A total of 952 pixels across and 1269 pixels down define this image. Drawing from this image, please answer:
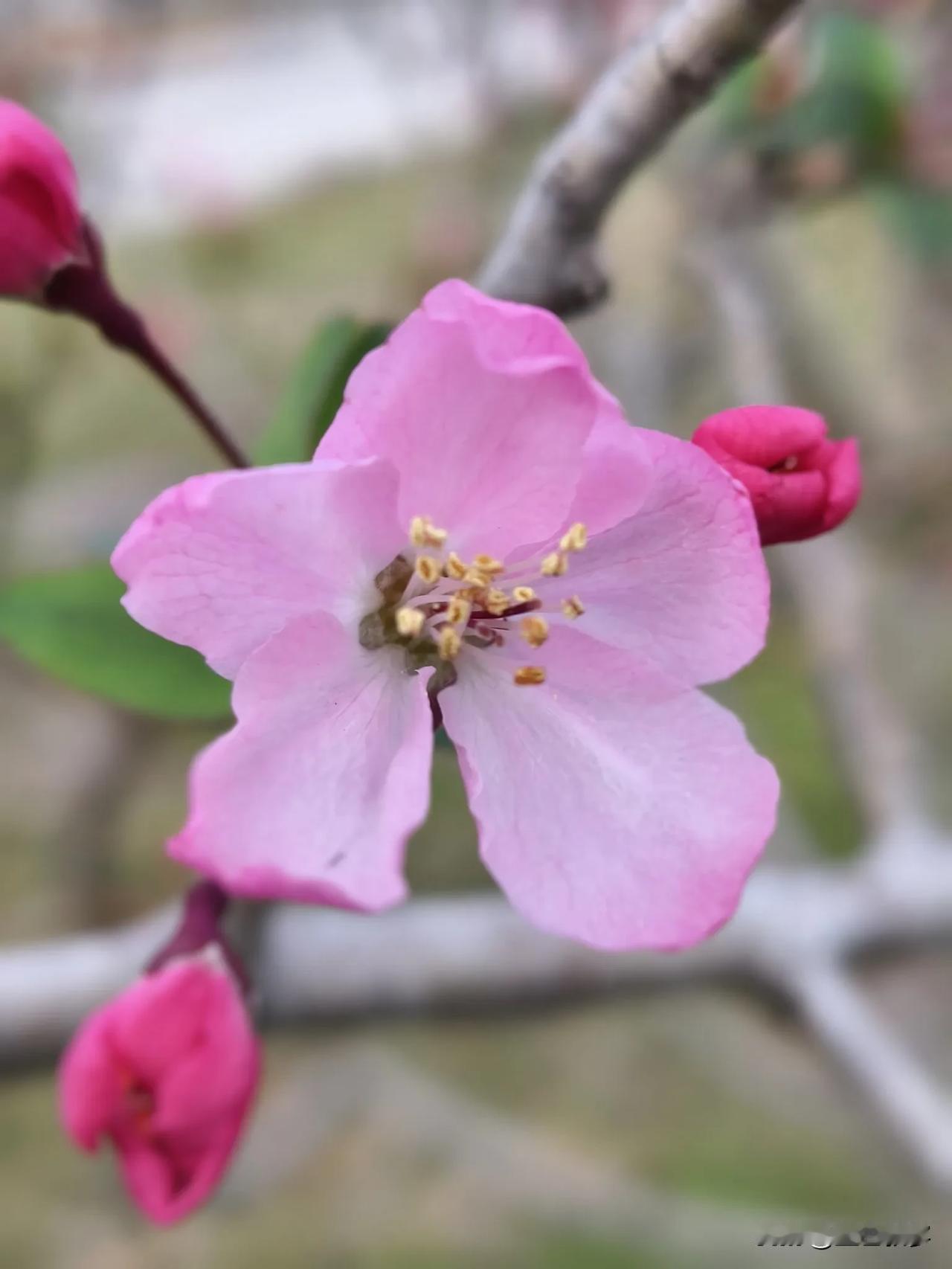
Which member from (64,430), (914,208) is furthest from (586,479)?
(64,430)

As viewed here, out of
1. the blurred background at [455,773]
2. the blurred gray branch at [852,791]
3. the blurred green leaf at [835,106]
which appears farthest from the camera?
the blurred background at [455,773]

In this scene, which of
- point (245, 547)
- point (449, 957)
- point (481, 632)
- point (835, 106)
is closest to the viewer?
point (245, 547)

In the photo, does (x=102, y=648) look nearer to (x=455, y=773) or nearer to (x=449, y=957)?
(x=449, y=957)

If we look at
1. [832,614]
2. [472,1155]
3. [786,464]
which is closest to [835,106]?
[832,614]

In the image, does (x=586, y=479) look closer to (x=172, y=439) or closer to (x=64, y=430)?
(x=172, y=439)

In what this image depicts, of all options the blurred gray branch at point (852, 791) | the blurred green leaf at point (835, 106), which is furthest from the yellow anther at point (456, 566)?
the blurred green leaf at point (835, 106)

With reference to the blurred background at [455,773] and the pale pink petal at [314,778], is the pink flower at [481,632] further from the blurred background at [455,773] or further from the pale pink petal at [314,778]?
the blurred background at [455,773]
